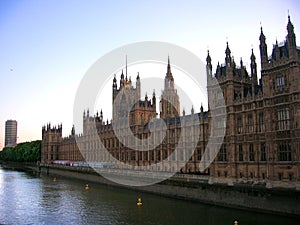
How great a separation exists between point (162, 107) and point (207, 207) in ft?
246

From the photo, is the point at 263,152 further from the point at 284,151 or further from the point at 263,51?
the point at 263,51

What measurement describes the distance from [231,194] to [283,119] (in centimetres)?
1344

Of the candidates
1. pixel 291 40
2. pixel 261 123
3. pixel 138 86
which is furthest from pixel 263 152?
pixel 138 86

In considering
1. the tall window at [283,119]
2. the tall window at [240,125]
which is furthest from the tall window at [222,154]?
the tall window at [283,119]

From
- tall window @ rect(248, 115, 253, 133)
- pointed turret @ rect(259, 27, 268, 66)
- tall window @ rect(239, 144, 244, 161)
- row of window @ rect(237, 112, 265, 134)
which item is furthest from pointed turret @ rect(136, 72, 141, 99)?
pointed turret @ rect(259, 27, 268, 66)

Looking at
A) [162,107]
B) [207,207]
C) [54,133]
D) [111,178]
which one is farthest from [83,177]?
[54,133]

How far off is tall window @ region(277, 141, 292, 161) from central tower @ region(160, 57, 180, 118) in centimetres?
7229

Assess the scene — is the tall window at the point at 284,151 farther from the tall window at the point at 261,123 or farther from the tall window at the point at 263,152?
the tall window at the point at 261,123

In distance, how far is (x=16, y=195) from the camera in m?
64.0

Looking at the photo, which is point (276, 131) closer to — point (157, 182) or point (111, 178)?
point (157, 182)

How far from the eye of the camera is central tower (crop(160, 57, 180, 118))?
118 m

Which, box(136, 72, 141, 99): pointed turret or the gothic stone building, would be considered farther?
box(136, 72, 141, 99): pointed turret

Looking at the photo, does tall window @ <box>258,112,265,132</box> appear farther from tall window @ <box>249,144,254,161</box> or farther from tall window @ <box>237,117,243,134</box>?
tall window @ <box>237,117,243,134</box>

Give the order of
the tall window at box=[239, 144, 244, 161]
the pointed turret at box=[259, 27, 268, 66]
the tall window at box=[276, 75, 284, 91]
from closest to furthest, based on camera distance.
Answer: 1. the tall window at box=[276, 75, 284, 91]
2. the pointed turret at box=[259, 27, 268, 66]
3. the tall window at box=[239, 144, 244, 161]
